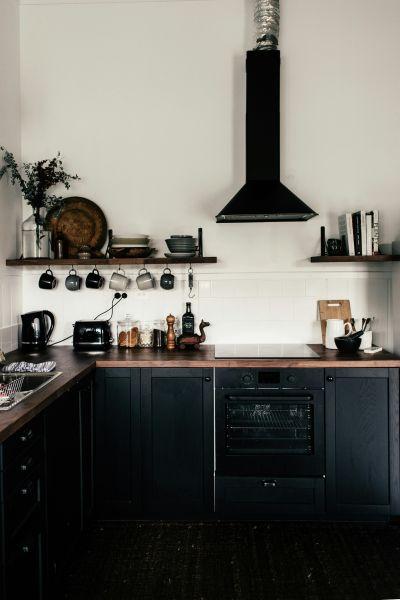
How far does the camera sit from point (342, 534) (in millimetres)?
3131

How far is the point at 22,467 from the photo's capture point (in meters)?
2.05

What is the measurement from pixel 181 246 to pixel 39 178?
1084mm

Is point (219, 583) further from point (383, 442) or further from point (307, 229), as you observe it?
point (307, 229)

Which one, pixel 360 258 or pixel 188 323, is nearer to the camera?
pixel 360 258

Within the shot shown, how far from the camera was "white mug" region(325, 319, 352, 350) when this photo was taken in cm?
359

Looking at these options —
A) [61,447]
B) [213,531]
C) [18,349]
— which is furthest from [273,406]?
[18,349]

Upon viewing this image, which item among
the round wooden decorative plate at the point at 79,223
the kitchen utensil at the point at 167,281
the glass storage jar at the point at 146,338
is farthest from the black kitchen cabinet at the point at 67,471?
the round wooden decorative plate at the point at 79,223

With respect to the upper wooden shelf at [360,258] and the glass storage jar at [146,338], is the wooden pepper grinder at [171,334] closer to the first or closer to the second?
the glass storage jar at [146,338]

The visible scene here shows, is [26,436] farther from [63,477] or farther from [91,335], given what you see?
[91,335]

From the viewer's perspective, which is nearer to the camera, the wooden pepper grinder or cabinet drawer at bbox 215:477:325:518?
cabinet drawer at bbox 215:477:325:518

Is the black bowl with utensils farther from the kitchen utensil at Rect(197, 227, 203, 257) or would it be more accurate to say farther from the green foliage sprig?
the green foliage sprig

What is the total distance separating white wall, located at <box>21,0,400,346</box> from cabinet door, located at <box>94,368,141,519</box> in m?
0.83

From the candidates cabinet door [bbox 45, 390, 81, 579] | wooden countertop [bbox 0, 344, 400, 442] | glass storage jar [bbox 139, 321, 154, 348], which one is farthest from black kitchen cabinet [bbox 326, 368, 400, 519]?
cabinet door [bbox 45, 390, 81, 579]

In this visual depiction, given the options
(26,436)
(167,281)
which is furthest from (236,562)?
(167,281)
